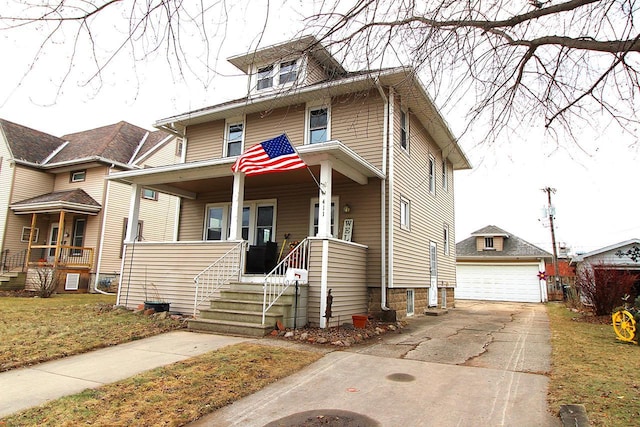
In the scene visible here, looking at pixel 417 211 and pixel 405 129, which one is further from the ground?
pixel 405 129

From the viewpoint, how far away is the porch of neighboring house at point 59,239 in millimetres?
18219

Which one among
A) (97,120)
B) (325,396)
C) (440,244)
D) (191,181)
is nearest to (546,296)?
(440,244)

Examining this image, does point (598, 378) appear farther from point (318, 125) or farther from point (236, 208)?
point (318, 125)

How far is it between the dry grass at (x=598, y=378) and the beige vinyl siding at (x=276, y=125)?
8.45m

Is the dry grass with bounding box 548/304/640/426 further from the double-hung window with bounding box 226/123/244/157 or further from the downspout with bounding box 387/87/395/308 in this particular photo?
the double-hung window with bounding box 226/123/244/157

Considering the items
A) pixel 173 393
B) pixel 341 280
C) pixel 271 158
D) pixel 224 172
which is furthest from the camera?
pixel 224 172

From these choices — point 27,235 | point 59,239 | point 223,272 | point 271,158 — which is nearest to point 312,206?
point 271,158

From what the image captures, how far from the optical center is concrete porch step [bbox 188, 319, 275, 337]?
7680 mm

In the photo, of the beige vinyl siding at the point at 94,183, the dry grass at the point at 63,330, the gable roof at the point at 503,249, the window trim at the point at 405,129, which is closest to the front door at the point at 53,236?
the beige vinyl siding at the point at 94,183

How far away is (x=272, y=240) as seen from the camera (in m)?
11.9

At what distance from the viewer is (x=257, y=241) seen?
12.2 metres

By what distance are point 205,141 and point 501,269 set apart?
21244mm

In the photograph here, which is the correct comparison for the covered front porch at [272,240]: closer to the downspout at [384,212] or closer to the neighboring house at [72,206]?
the downspout at [384,212]

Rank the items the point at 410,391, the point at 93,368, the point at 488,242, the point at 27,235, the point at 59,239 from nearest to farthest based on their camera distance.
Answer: the point at 410,391 → the point at 93,368 → the point at 59,239 → the point at 27,235 → the point at 488,242
